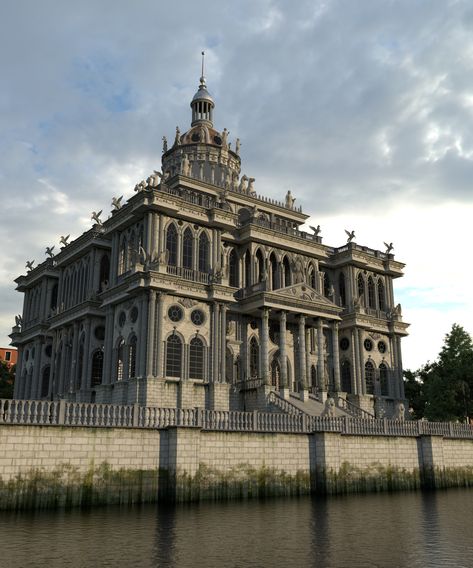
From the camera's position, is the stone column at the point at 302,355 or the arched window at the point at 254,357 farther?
the arched window at the point at 254,357

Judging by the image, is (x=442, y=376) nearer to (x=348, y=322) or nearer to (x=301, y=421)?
(x=348, y=322)

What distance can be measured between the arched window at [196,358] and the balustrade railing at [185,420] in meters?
13.3

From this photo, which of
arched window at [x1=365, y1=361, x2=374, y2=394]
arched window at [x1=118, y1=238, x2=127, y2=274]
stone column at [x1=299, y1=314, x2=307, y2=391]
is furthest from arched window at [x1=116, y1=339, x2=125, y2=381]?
arched window at [x1=365, y1=361, x2=374, y2=394]

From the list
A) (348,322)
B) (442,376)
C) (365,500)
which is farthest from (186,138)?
(365,500)

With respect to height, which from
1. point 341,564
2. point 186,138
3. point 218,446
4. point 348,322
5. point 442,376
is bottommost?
point 341,564

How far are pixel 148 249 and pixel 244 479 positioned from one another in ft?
68.0

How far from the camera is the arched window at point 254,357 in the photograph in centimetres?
4962

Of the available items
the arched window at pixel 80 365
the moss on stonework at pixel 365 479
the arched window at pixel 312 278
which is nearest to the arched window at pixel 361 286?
the arched window at pixel 312 278

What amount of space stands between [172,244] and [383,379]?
82.3ft

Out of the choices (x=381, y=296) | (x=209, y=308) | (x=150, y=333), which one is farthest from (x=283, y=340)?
(x=381, y=296)

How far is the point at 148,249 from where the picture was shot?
44500mm

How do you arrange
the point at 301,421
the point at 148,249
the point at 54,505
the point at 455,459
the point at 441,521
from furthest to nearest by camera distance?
1. the point at 148,249
2. the point at 455,459
3. the point at 301,421
4. the point at 54,505
5. the point at 441,521

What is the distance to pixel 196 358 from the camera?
146 feet

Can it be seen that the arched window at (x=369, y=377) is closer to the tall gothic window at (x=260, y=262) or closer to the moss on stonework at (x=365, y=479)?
the tall gothic window at (x=260, y=262)
